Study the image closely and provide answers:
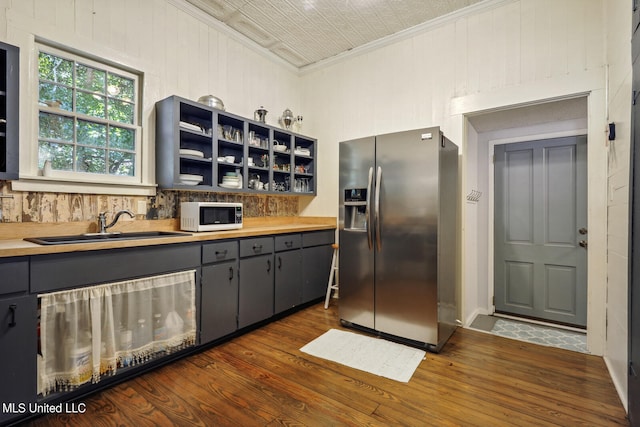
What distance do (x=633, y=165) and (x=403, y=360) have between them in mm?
1881

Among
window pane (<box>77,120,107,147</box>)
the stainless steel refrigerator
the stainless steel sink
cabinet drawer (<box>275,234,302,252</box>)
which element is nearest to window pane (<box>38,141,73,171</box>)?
window pane (<box>77,120,107,147</box>)

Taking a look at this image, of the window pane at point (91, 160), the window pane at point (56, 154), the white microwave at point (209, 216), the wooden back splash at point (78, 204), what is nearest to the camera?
the wooden back splash at point (78, 204)

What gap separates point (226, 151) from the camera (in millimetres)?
3303

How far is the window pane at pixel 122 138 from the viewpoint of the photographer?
254cm

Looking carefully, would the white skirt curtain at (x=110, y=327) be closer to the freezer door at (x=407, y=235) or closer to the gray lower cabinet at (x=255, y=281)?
the gray lower cabinet at (x=255, y=281)

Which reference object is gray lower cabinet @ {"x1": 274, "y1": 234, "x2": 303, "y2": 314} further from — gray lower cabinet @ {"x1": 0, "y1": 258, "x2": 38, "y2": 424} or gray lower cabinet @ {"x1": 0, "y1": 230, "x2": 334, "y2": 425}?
gray lower cabinet @ {"x1": 0, "y1": 258, "x2": 38, "y2": 424}

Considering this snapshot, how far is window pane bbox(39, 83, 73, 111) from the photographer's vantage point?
2195mm

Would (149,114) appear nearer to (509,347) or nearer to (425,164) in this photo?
(425,164)

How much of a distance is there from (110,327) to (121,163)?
141 centimetres

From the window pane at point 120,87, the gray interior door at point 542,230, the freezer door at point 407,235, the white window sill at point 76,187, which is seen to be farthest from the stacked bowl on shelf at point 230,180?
the gray interior door at point 542,230

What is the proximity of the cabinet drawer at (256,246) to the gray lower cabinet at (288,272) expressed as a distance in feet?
0.37

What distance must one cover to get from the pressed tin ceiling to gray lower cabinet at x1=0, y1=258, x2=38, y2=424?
2779 mm

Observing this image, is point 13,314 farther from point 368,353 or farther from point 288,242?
point 368,353

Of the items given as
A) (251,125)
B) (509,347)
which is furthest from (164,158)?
(509,347)
